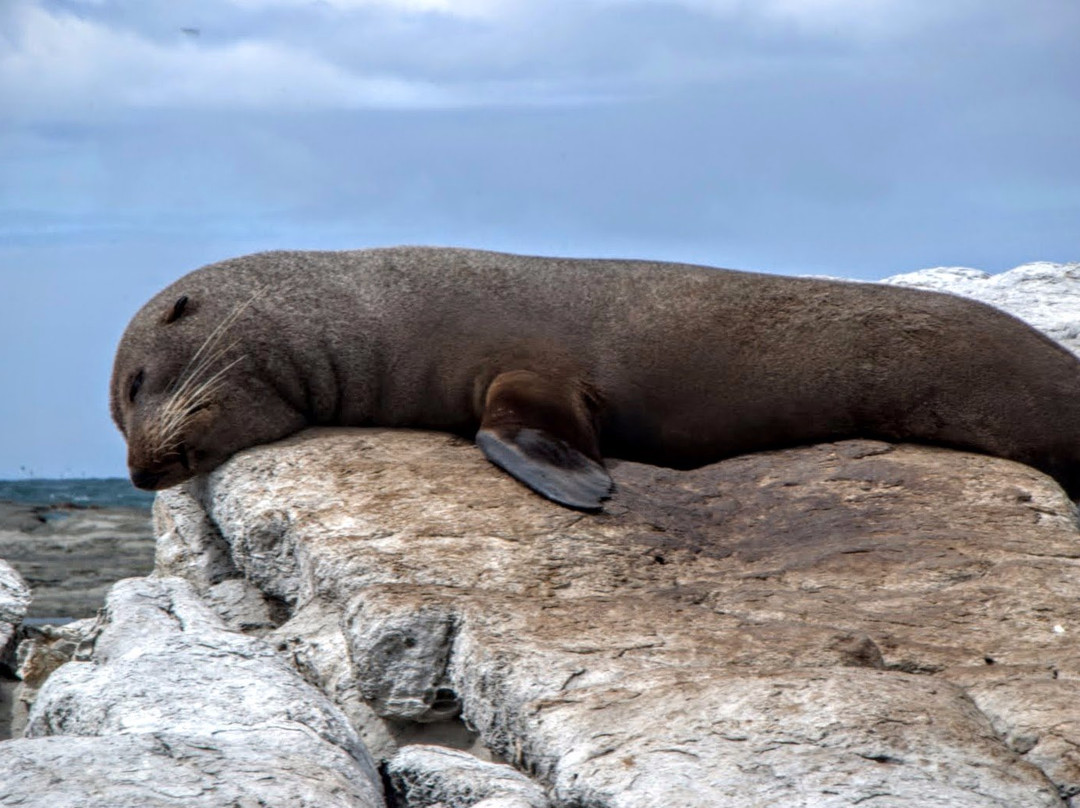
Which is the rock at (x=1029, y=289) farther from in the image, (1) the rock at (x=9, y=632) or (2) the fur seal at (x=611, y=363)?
(1) the rock at (x=9, y=632)

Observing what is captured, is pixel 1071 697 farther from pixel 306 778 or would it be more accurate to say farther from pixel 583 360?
pixel 583 360

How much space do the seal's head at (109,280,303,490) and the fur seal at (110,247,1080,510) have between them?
11 mm

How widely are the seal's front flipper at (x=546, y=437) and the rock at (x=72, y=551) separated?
620 centimetres

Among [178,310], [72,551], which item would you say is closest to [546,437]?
[178,310]

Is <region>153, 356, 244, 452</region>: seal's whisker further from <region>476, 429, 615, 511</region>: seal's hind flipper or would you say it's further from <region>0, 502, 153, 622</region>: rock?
<region>0, 502, 153, 622</region>: rock

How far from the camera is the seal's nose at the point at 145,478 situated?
22.0ft

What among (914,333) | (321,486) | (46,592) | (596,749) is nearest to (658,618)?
(596,749)

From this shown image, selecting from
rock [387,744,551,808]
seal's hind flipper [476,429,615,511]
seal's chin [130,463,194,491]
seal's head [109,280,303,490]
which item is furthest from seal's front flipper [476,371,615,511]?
rock [387,744,551,808]

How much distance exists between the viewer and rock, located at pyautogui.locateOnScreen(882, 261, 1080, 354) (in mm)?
9938

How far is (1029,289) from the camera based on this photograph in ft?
35.7

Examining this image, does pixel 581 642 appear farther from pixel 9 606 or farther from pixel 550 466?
pixel 9 606

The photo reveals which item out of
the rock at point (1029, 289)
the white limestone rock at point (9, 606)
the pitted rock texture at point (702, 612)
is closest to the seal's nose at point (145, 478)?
the pitted rock texture at point (702, 612)

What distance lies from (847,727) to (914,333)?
429 cm

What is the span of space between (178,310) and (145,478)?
95 centimetres
